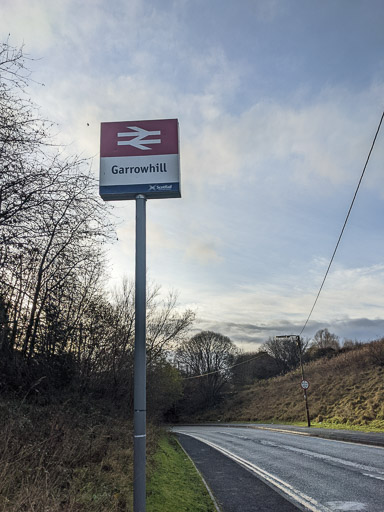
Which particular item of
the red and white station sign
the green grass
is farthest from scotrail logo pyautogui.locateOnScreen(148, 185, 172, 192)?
the green grass

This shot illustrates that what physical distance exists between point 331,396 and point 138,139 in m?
37.5

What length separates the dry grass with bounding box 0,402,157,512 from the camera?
4.50 metres

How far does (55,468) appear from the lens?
6.16 meters

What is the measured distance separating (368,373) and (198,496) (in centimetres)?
3429

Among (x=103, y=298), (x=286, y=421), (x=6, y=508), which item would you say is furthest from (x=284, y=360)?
(x=6, y=508)

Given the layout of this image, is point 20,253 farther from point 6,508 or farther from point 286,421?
point 286,421

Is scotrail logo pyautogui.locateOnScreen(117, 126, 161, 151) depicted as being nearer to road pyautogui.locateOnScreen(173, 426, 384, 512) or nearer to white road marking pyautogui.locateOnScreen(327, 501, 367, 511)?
road pyautogui.locateOnScreen(173, 426, 384, 512)

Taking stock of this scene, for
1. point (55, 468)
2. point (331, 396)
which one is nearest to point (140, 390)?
point (55, 468)

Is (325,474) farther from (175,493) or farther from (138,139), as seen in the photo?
(138,139)

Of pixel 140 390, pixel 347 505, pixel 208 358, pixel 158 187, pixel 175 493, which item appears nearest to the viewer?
pixel 140 390

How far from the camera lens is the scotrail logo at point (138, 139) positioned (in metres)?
4.48

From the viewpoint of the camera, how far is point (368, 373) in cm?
3722

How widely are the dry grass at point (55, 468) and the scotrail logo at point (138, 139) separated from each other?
3.90 m

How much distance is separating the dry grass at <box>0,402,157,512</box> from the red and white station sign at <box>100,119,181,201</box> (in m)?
3.40
